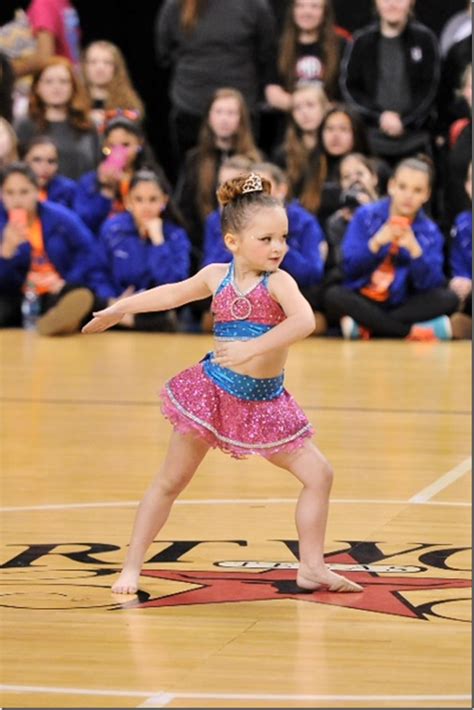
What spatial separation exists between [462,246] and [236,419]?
7232 millimetres

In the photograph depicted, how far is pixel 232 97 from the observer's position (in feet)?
39.7

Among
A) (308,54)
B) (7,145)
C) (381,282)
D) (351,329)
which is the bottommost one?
(351,329)

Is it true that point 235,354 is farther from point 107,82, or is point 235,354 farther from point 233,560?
point 107,82

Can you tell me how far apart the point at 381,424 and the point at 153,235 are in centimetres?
426

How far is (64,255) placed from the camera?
1216 cm

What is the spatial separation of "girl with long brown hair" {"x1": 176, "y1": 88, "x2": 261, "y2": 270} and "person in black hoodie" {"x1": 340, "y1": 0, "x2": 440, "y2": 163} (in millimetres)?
866

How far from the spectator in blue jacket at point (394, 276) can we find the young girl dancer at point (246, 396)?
21.1 feet

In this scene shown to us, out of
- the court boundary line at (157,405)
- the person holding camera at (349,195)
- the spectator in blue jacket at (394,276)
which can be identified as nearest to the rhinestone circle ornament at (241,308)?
the court boundary line at (157,405)

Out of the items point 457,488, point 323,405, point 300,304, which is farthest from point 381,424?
point 300,304

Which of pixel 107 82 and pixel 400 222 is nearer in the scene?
pixel 400 222

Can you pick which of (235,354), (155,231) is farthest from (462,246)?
(235,354)

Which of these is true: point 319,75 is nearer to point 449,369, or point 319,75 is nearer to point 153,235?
point 153,235

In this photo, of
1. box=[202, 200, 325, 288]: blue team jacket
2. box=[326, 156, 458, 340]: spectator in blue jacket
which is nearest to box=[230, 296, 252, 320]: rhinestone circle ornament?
box=[326, 156, 458, 340]: spectator in blue jacket

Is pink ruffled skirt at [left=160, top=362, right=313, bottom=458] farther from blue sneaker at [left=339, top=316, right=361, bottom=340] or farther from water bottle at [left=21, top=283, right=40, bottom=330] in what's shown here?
water bottle at [left=21, top=283, right=40, bottom=330]
